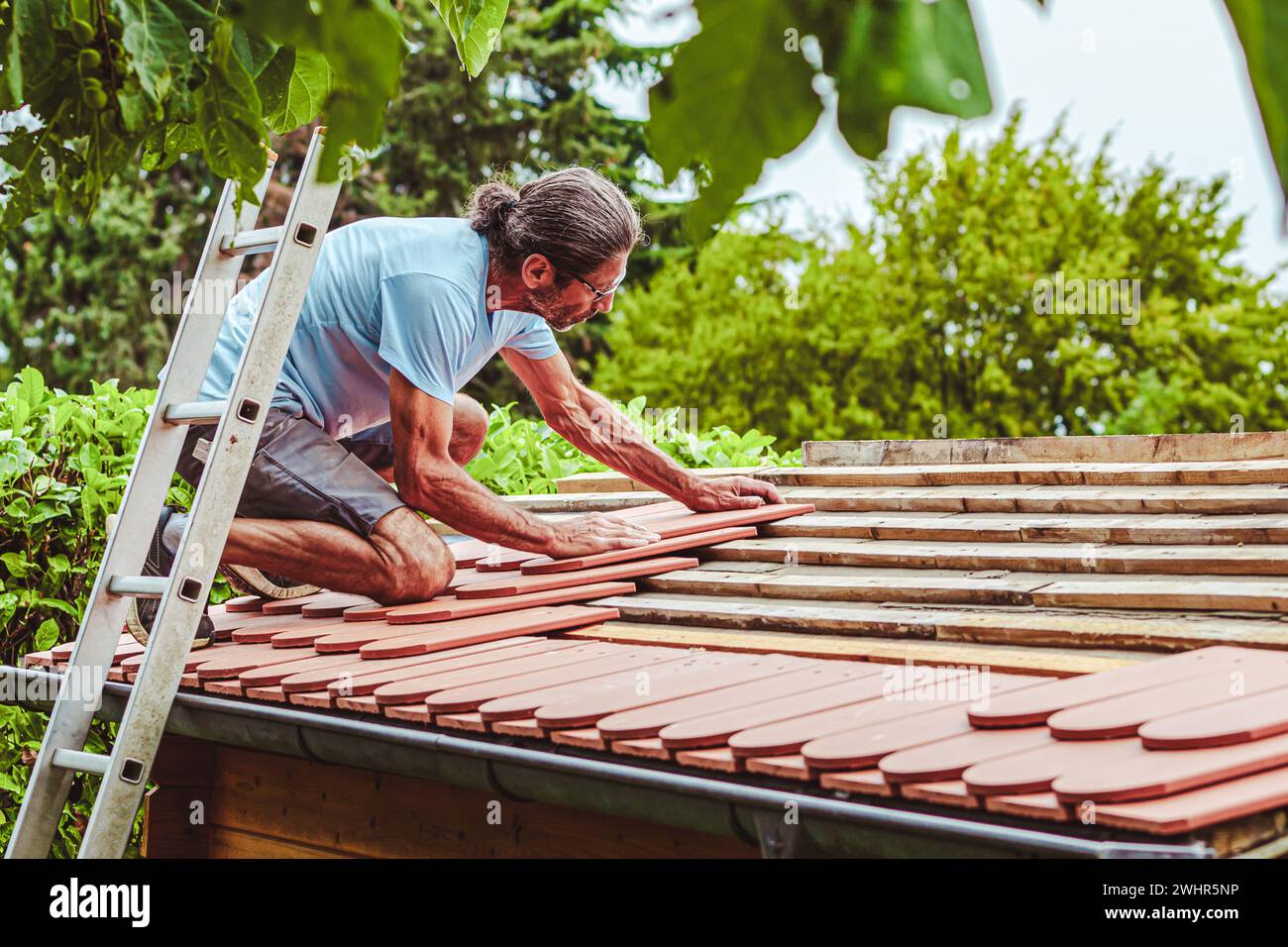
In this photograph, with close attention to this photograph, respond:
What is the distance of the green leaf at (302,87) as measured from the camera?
1965mm

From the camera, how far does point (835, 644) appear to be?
10.5ft

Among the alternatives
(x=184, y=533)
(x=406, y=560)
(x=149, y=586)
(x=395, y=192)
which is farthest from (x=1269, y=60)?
(x=395, y=192)

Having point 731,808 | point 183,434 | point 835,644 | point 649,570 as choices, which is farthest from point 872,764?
point 183,434

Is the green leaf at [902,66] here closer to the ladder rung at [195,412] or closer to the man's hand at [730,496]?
the ladder rung at [195,412]

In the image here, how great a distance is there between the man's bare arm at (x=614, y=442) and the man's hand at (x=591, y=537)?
458 mm

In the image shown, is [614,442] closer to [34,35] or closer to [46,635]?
[46,635]

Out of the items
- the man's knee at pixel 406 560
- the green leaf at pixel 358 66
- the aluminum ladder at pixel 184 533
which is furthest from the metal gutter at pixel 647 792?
the green leaf at pixel 358 66

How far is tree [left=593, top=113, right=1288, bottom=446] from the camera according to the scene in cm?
1617

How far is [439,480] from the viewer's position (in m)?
4.02

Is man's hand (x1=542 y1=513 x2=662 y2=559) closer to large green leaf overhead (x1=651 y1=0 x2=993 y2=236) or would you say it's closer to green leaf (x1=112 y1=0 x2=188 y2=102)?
green leaf (x1=112 y1=0 x2=188 y2=102)

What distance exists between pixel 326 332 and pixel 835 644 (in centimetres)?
207

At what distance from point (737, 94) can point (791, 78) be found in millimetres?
40

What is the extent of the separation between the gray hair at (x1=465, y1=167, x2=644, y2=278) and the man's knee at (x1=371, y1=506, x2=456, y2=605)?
92 cm
